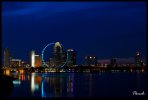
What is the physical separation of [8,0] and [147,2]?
2266 millimetres

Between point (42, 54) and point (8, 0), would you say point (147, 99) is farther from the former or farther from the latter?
point (42, 54)

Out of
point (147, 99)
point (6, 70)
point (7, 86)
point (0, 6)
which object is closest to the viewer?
point (0, 6)

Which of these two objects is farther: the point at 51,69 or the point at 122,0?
the point at 51,69

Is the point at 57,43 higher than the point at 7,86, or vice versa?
the point at 57,43

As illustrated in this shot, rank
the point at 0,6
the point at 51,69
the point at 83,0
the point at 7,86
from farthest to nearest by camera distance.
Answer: the point at 51,69
the point at 7,86
the point at 0,6
the point at 83,0

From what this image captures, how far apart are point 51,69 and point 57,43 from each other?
5.89 meters

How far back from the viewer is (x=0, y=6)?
6148mm

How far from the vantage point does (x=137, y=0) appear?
5809mm

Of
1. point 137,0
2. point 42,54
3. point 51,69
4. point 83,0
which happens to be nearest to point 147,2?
point 137,0

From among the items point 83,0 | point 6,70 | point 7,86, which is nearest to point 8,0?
point 83,0

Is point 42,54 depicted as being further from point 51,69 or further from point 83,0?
point 83,0

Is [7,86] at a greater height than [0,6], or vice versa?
[0,6]

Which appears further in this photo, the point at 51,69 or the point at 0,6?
the point at 51,69

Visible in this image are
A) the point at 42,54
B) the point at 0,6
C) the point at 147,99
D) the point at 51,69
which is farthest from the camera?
the point at 51,69
